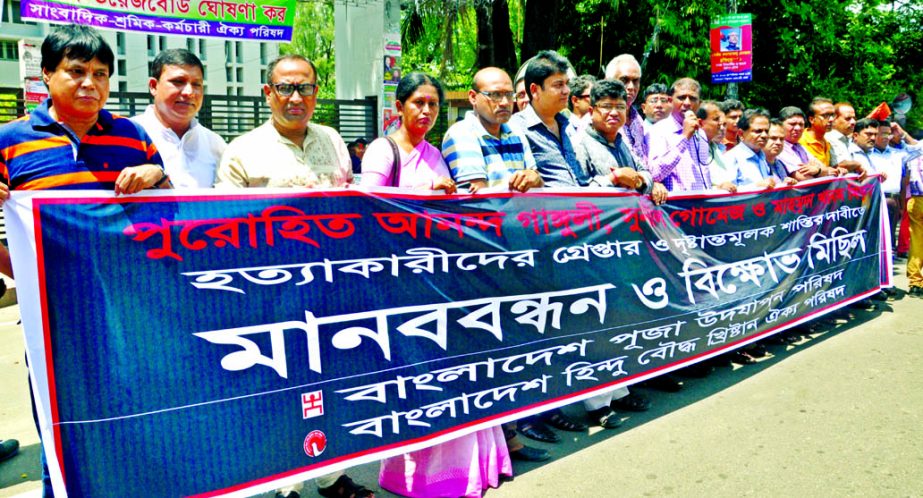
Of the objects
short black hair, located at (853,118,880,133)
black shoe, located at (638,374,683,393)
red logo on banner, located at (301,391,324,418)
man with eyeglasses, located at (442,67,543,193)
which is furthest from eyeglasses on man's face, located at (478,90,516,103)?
short black hair, located at (853,118,880,133)

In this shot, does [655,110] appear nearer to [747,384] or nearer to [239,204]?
[747,384]

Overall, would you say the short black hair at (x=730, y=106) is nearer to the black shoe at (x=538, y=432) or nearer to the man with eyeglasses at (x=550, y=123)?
the man with eyeglasses at (x=550, y=123)

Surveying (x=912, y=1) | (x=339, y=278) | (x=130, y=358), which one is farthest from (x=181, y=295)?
(x=912, y=1)

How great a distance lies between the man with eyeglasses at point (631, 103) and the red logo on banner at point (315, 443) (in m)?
3.23

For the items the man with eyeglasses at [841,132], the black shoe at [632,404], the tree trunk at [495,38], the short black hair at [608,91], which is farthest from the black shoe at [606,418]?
the tree trunk at [495,38]

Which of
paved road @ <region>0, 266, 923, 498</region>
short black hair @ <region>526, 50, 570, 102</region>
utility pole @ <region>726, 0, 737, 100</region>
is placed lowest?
paved road @ <region>0, 266, 923, 498</region>

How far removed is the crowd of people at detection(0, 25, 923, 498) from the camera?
2.72 meters

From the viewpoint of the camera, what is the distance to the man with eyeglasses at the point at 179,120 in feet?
11.6

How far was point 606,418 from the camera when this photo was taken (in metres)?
4.21

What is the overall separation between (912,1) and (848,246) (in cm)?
1493

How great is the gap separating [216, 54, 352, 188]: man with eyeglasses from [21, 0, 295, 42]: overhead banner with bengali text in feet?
21.4

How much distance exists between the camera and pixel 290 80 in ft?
10.6

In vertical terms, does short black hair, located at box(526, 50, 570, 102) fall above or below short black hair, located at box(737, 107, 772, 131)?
above

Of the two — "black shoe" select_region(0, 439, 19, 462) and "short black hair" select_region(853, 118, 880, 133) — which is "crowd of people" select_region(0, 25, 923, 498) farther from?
"short black hair" select_region(853, 118, 880, 133)
